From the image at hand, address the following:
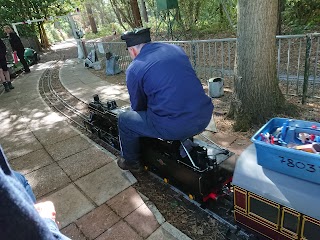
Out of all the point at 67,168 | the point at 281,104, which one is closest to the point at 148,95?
the point at 67,168

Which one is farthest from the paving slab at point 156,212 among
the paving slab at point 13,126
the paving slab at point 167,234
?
the paving slab at point 13,126

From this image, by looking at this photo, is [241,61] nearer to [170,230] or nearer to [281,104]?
[281,104]

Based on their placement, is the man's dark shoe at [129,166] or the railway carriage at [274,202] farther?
the man's dark shoe at [129,166]

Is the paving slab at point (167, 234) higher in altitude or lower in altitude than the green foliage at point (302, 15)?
lower

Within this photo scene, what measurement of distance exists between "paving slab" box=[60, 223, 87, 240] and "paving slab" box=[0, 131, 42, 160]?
8.08 feet

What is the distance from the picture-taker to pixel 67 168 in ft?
14.2

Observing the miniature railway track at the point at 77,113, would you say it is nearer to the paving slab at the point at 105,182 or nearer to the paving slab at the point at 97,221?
the paving slab at the point at 105,182

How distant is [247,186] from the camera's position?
2357 millimetres

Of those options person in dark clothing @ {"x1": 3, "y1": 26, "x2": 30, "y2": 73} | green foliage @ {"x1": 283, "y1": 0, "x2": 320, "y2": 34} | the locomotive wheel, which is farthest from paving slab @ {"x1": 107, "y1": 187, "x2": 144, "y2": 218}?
person in dark clothing @ {"x1": 3, "y1": 26, "x2": 30, "y2": 73}

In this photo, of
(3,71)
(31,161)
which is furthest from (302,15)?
(3,71)

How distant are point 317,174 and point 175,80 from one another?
1671 mm

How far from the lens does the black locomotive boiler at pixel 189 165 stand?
299cm

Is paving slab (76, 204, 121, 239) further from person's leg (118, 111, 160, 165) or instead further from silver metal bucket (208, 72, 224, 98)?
silver metal bucket (208, 72, 224, 98)

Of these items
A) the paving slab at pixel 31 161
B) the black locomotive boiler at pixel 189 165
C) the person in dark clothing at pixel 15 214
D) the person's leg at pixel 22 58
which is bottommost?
the paving slab at pixel 31 161
